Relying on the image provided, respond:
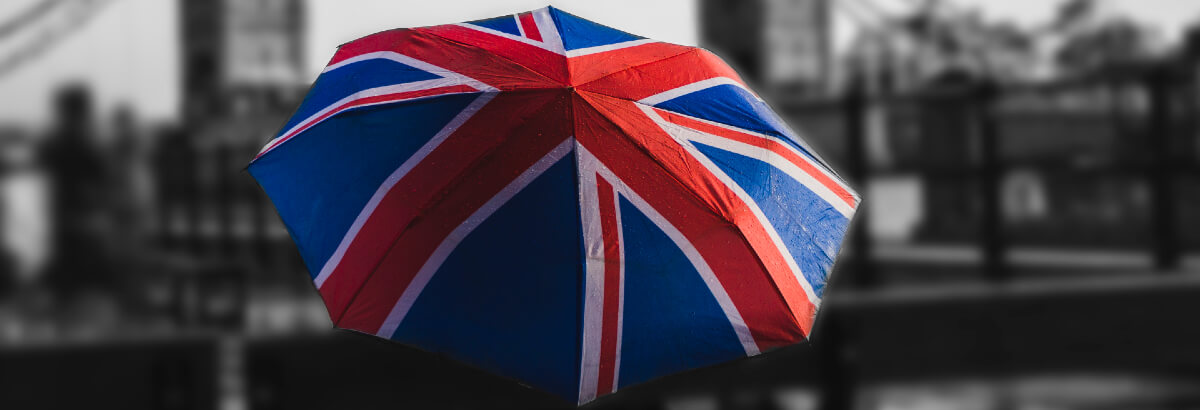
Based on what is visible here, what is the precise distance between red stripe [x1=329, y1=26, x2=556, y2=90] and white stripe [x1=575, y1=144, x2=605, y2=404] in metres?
0.20

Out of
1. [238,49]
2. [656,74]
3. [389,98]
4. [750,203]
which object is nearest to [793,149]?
[750,203]

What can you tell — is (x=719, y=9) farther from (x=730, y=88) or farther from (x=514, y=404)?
(x=730, y=88)

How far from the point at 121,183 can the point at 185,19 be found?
269 inches

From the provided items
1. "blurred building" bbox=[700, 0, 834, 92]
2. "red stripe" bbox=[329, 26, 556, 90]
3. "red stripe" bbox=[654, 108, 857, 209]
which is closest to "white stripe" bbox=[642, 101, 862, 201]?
"red stripe" bbox=[654, 108, 857, 209]

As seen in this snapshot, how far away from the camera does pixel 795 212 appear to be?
2.07 m

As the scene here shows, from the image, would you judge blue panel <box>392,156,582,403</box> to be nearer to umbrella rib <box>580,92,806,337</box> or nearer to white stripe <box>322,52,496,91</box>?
umbrella rib <box>580,92,806,337</box>

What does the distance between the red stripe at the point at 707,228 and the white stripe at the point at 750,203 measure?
0.03 m

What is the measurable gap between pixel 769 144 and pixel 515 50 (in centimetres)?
55

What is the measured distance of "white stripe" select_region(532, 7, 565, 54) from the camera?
1.90m

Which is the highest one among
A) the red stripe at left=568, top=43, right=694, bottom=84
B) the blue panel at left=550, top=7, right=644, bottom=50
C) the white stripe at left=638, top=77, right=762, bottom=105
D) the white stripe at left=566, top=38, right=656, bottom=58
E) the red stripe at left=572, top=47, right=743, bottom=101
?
the blue panel at left=550, top=7, right=644, bottom=50

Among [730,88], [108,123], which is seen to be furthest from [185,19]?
[730,88]

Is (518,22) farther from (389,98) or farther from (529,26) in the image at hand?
(389,98)

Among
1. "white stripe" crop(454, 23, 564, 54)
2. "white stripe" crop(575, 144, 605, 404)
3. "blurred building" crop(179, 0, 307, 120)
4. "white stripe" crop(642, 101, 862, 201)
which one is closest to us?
"white stripe" crop(575, 144, 605, 404)

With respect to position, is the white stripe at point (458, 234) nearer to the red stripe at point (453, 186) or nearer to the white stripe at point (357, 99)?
the red stripe at point (453, 186)
